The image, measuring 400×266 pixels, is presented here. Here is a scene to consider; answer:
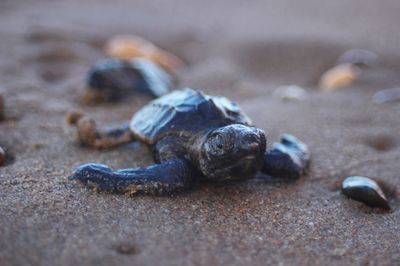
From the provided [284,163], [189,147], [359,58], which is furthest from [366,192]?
[359,58]

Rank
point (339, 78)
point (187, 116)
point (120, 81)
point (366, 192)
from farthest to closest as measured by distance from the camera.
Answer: point (339, 78)
point (120, 81)
point (187, 116)
point (366, 192)

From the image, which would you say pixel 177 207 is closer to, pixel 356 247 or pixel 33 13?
pixel 356 247

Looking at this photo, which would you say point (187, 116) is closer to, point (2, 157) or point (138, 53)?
point (2, 157)

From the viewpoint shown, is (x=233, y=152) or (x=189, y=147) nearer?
(x=233, y=152)

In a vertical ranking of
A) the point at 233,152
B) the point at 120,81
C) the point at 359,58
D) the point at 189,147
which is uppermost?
the point at 359,58

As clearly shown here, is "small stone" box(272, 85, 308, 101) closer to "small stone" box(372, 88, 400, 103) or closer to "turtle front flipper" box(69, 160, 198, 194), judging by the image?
"small stone" box(372, 88, 400, 103)

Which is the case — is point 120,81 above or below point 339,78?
below

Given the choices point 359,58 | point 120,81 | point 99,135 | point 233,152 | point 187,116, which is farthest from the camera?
point 359,58

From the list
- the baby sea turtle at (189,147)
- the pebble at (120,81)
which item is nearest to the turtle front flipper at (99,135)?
the baby sea turtle at (189,147)

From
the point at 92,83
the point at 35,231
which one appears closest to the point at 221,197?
the point at 35,231
